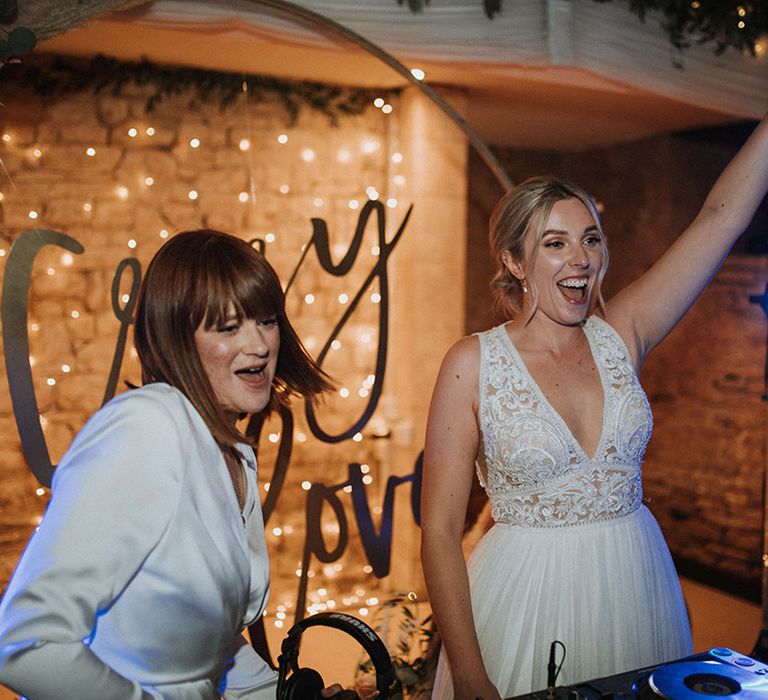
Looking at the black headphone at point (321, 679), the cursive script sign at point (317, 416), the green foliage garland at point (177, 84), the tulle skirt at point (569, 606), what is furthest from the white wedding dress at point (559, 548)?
the green foliage garland at point (177, 84)

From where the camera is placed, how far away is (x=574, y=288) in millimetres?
2035

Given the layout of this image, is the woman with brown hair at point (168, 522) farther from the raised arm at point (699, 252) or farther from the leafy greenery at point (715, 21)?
the leafy greenery at point (715, 21)

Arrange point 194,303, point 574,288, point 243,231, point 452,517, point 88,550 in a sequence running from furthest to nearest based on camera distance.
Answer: point 243,231, point 574,288, point 452,517, point 194,303, point 88,550

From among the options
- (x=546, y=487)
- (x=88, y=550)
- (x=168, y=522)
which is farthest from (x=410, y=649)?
(x=88, y=550)

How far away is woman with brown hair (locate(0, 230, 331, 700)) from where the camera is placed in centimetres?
111

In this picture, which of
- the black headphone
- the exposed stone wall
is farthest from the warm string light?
the exposed stone wall

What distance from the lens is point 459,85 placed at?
13.4 feet

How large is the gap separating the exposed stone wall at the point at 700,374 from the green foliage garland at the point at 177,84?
2496mm

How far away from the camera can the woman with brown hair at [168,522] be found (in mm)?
1112

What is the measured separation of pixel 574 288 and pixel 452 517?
0.63 metres

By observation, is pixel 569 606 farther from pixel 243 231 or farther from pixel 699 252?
pixel 243 231

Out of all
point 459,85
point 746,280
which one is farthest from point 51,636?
point 746,280

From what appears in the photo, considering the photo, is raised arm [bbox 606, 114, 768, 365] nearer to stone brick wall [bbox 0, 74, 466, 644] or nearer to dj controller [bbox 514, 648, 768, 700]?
dj controller [bbox 514, 648, 768, 700]

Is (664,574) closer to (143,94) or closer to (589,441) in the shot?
(589,441)
